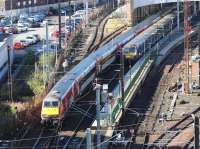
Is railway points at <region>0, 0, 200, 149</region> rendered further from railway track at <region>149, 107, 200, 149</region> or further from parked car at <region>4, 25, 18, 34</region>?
parked car at <region>4, 25, 18, 34</region>

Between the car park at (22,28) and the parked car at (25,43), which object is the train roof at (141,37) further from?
the car park at (22,28)

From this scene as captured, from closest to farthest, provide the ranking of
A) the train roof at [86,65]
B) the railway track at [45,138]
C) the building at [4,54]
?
the railway track at [45,138], the train roof at [86,65], the building at [4,54]

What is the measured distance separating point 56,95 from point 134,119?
2548mm

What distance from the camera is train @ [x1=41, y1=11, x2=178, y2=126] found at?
1961 centimetres

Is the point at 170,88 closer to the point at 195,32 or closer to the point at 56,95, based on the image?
the point at 56,95

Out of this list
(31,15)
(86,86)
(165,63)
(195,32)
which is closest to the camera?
(86,86)

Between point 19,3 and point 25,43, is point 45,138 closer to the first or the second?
point 25,43

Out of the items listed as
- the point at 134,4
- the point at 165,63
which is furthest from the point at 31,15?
the point at 165,63

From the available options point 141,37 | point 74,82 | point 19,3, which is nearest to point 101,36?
point 141,37

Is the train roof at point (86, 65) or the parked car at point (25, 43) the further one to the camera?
the parked car at point (25, 43)

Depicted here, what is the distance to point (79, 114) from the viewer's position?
21312 mm

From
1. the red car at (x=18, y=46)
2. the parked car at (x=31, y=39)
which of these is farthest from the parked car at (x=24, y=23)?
the red car at (x=18, y=46)

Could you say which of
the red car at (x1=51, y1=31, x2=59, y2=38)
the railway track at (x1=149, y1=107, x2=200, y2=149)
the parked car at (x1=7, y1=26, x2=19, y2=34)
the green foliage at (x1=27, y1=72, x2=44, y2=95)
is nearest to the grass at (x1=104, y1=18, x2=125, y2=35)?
the red car at (x1=51, y1=31, x2=59, y2=38)

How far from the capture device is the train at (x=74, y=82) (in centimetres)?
1961
